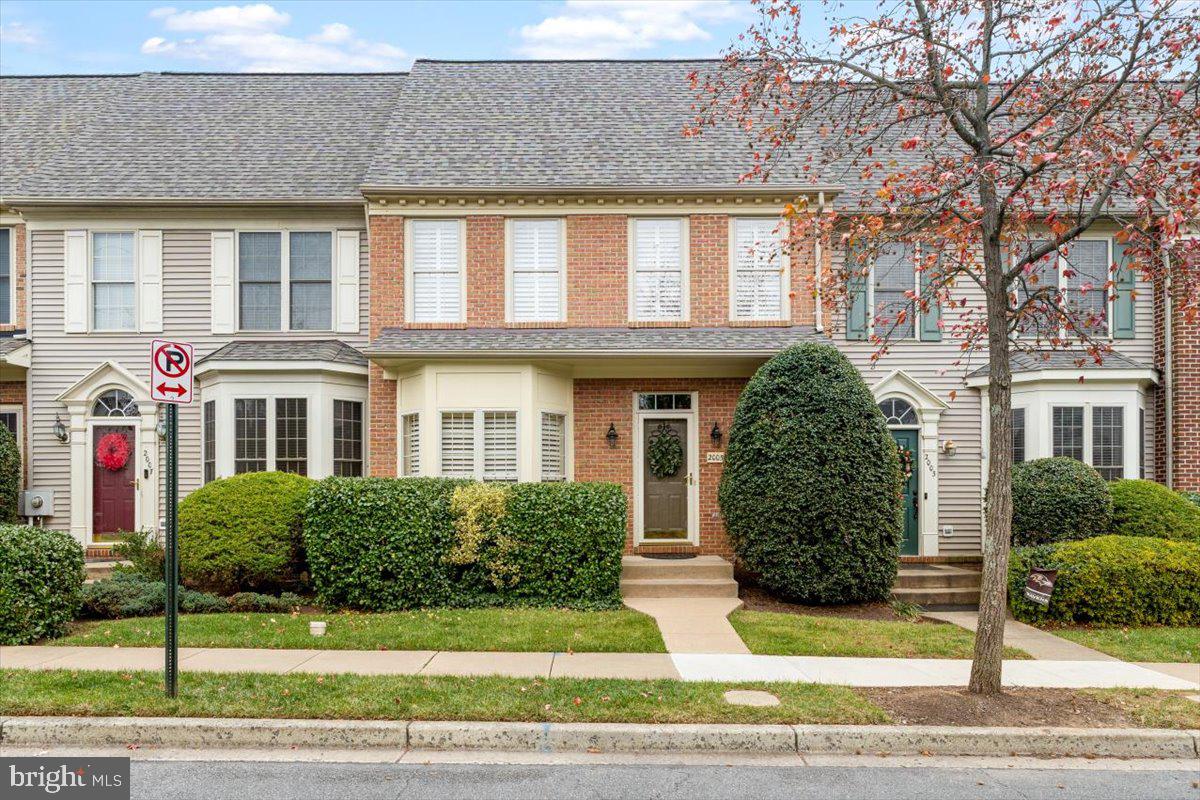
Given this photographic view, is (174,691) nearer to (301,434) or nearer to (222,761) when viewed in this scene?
(222,761)

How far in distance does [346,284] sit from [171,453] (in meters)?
7.47

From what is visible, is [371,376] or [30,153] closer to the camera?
[371,376]

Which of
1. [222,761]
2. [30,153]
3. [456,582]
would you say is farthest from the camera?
[30,153]

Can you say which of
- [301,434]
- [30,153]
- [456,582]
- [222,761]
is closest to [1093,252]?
[456,582]

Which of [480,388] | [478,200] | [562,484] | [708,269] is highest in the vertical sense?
[478,200]

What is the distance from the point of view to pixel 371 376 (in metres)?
12.1

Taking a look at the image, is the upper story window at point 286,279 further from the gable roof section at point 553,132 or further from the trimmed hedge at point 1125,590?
the trimmed hedge at point 1125,590

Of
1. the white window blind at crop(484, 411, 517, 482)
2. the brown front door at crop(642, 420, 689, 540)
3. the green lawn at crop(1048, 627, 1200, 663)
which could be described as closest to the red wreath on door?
the white window blind at crop(484, 411, 517, 482)

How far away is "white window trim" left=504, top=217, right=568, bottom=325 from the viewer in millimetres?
11875

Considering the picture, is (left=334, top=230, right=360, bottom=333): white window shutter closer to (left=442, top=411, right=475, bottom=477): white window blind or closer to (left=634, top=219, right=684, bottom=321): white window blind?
(left=442, top=411, right=475, bottom=477): white window blind

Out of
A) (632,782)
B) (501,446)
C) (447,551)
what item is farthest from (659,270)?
(632,782)

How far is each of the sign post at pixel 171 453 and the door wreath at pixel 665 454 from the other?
24.0 ft

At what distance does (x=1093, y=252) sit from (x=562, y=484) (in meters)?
9.81

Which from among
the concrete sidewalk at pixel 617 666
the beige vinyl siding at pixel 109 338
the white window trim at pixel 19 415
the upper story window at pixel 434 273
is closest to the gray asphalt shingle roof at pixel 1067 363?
the concrete sidewalk at pixel 617 666
